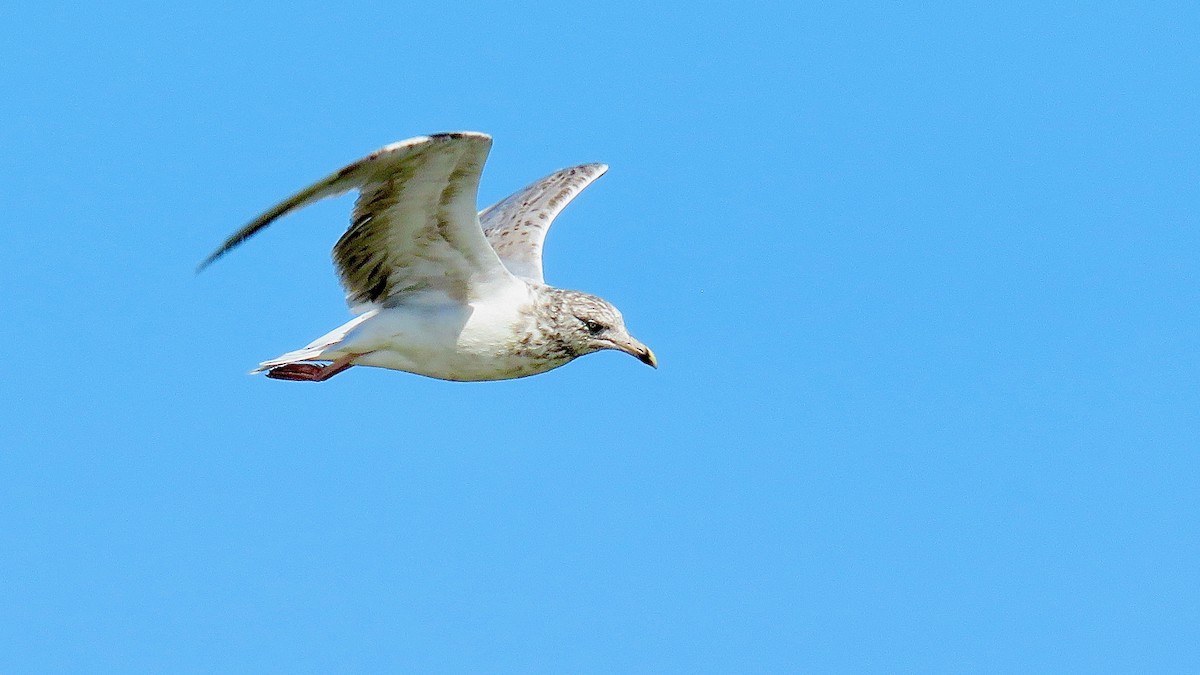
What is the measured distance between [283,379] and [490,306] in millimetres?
1646

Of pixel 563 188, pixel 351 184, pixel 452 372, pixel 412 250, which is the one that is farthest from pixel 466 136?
pixel 563 188

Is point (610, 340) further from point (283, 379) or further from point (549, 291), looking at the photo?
point (283, 379)

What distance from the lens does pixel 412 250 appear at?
986cm

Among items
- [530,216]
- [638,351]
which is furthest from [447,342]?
[530,216]

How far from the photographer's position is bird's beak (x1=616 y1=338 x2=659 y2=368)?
10508 mm

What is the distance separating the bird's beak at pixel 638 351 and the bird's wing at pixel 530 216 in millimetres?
952

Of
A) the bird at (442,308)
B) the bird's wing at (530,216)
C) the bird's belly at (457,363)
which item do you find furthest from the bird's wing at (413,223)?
the bird's wing at (530,216)

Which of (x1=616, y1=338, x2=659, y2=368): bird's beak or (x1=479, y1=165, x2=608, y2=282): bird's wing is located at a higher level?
(x1=479, y1=165, x2=608, y2=282): bird's wing

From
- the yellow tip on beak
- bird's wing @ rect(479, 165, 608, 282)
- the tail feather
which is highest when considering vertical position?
bird's wing @ rect(479, 165, 608, 282)

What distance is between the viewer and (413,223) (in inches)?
375

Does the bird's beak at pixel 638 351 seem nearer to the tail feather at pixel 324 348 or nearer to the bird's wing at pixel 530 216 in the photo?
the bird's wing at pixel 530 216

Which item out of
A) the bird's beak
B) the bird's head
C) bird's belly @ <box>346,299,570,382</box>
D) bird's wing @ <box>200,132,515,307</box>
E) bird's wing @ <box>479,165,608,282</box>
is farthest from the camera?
bird's wing @ <box>479,165,608,282</box>

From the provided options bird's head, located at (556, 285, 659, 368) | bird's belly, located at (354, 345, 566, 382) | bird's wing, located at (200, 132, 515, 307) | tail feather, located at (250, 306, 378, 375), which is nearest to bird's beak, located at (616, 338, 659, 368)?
bird's head, located at (556, 285, 659, 368)

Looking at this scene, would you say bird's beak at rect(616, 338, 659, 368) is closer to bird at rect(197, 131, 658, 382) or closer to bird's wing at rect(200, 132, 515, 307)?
A: bird at rect(197, 131, 658, 382)
